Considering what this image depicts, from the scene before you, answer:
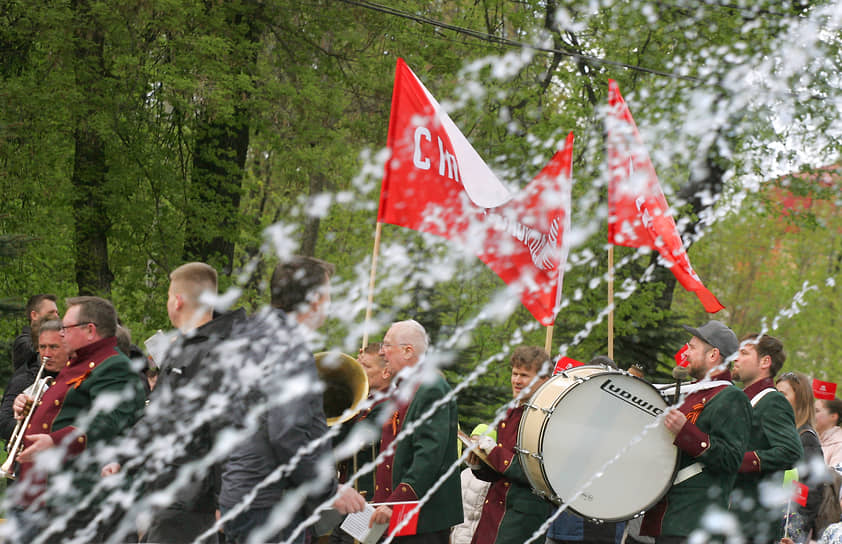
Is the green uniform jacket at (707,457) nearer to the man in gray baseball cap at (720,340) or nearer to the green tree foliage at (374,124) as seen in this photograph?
the man in gray baseball cap at (720,340)

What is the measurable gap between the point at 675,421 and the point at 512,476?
1068 mm

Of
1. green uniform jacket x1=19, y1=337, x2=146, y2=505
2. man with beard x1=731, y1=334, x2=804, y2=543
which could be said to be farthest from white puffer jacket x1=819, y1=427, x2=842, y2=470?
green uniform jacket x1=19, y1=337, x2=146, y2=505

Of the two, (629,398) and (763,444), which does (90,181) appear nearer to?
(629,398)

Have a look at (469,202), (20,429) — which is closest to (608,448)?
(469,202)

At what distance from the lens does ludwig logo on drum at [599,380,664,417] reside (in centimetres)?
574

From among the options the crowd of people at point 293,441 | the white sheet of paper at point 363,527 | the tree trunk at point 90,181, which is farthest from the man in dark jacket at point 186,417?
the tree trunk at point 90,181

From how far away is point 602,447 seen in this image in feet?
19.0

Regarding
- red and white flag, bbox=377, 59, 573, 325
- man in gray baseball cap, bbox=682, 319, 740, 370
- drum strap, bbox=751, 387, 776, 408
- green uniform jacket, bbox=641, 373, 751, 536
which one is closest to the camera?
green uniform jacket, bbox=641, 373, 751, 536

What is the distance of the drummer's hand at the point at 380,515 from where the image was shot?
533 centimetres

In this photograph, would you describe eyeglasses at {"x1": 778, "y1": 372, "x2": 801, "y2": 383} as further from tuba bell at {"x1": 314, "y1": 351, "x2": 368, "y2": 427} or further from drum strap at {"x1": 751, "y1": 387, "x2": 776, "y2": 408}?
tuba bell at {"x1": 314, "y1": 351, "x2": 368, "y2": 427}

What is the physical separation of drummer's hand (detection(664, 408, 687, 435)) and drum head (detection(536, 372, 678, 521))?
4.9 inches

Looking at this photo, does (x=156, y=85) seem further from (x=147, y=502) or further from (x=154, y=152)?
(x=147, y=502)

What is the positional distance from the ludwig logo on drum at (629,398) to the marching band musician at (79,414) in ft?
8.73

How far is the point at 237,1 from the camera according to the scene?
13.8 metres
